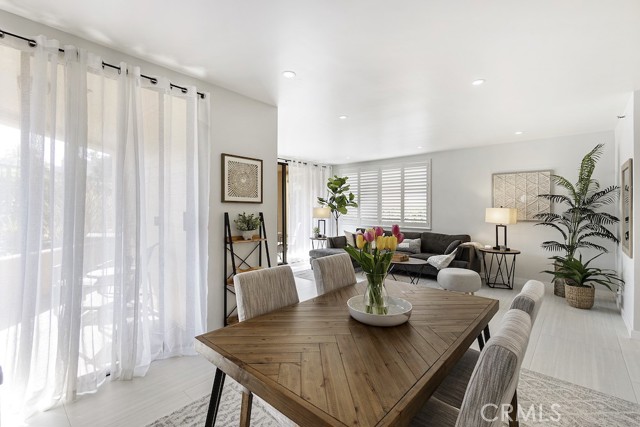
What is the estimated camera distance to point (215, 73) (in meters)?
2.55

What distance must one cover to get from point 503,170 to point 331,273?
4660 millimetres

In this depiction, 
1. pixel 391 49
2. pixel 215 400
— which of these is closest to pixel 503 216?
pixel 391 49

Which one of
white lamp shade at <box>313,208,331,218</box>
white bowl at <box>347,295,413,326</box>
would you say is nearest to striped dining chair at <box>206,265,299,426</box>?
white bowl at <box>347,295,413,326</box>

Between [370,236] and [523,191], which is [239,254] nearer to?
[370,236]

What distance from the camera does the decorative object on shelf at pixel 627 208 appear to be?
9.95ft

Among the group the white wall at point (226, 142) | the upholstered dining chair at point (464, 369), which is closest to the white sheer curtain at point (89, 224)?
the white wall at point (226, 142)

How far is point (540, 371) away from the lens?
235cm

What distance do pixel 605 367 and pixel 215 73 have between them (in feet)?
14.0

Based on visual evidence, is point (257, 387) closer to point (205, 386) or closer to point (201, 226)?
point (205, 386)

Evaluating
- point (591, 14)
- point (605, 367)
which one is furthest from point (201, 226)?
point (605, 367)

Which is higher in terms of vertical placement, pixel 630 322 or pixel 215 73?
pixel 215 73

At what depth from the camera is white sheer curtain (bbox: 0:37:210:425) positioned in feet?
5.71

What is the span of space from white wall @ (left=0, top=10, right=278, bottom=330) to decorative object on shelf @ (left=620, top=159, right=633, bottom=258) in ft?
12.8

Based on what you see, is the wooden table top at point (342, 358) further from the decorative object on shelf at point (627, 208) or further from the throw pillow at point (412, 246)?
the throw pillow at point (412, 246)
